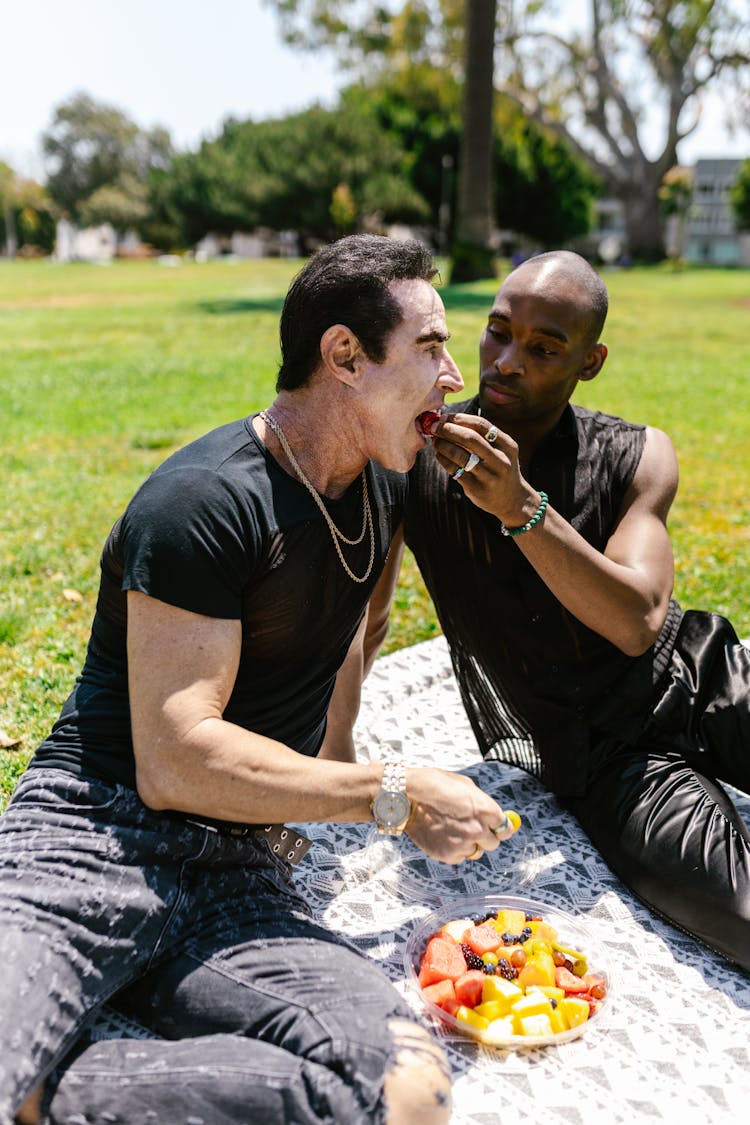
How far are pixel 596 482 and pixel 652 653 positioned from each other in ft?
1.98

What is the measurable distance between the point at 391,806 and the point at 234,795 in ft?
1.14

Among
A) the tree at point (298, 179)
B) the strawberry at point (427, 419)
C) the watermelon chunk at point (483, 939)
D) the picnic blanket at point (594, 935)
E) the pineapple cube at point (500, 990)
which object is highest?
the tree at point (298, 179)

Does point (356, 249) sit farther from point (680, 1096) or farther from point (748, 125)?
point (748, 125)

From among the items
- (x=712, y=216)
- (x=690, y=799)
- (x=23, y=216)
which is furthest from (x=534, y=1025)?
(x=712, y=216)

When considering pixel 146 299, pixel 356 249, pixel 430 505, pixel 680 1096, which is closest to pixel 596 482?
pixel 430 505

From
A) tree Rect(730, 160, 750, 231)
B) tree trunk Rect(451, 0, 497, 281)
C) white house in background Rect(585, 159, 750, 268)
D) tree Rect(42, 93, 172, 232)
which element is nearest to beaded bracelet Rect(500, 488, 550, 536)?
tree trunk Rect(451, 0, 497, 281)

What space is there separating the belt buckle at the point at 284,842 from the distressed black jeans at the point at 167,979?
0.07m

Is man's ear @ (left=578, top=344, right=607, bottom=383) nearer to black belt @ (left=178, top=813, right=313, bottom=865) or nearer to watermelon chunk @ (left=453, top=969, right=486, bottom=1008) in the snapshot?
black belt @ (left=178, top=813, right=313, bottom=865)

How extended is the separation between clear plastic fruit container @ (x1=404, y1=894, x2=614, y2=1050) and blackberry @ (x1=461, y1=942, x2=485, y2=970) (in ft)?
0.47

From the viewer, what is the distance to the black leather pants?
3027mm

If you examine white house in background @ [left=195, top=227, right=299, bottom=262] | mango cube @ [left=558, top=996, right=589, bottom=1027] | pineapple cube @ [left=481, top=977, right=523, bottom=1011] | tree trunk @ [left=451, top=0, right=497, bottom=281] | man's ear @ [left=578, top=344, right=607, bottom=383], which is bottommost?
mango cube @ [left=558, top=996, right=589, bottom=1027]

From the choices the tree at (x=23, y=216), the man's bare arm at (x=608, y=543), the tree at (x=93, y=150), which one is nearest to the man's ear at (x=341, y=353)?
the man's bare arm at (x=608, y=543)

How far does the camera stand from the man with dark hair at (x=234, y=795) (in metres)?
2.10

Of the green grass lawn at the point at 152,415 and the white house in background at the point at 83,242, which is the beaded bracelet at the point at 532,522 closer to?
the green grass lawn at the point at 152,415
